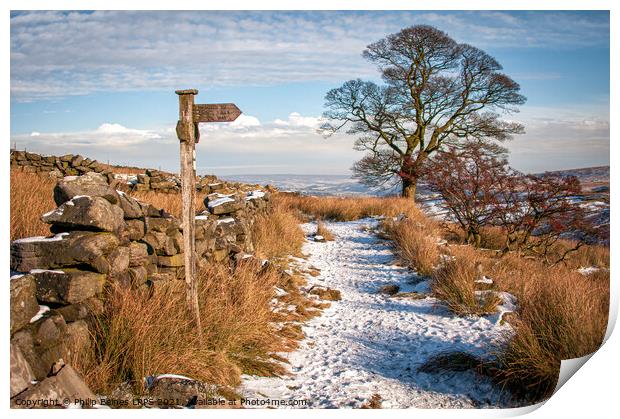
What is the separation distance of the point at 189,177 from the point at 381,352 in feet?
8.94

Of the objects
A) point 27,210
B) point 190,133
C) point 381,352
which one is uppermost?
point 190,133

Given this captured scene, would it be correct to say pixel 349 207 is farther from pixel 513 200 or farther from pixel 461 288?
pixel 461 288

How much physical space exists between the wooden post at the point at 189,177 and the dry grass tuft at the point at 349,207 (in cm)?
1096

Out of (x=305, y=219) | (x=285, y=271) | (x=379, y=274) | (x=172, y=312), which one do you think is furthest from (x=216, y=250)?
(x=305, y=219)

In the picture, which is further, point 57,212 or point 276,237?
point 276,237

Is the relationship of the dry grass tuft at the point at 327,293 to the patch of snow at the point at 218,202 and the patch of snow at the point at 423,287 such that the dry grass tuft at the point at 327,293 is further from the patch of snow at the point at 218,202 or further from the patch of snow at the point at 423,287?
the patch of snow at the point at 218,202

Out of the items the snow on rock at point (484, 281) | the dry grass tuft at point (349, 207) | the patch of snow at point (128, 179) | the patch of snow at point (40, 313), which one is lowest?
the snow on rock at point (484, 281)

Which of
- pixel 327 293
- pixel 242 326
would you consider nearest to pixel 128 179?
pixel 327 293

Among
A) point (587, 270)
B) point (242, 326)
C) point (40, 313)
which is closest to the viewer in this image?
point (40, 313)

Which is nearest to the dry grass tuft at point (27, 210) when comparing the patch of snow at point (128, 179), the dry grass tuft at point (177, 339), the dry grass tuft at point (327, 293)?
the dry grass tuft at point (177, 339)

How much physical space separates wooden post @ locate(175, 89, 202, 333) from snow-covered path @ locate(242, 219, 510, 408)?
937 mm

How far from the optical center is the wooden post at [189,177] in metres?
4.04

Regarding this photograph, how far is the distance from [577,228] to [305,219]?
352 inches

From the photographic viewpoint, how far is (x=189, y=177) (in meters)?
4.09
